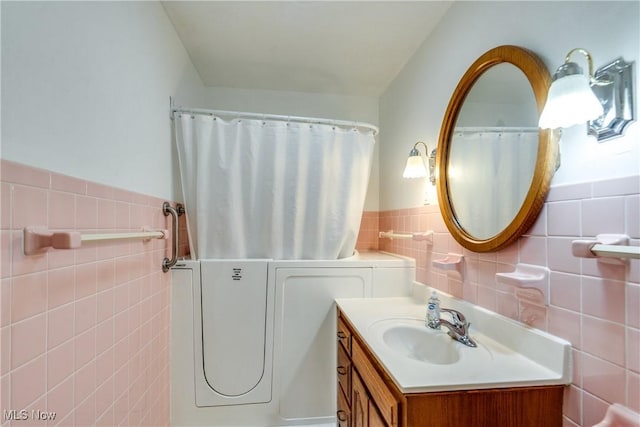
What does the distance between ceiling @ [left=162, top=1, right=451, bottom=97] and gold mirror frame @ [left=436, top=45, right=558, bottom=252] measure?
21.0 inches

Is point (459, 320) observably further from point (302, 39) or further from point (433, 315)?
point (302, 39)

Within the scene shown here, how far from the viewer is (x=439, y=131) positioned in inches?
61.2

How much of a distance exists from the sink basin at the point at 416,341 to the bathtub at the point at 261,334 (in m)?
0.49

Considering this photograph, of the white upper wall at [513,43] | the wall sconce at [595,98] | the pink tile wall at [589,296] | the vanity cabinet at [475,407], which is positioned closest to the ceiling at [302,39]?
the white upper wall at [513,43]

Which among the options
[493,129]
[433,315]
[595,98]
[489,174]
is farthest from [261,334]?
[595,98]

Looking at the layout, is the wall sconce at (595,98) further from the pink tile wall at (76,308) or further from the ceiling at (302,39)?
the pink tile wall at (76,308)

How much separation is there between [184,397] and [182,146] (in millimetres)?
1504

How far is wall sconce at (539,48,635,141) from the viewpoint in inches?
28.2

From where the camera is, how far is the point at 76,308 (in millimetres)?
895

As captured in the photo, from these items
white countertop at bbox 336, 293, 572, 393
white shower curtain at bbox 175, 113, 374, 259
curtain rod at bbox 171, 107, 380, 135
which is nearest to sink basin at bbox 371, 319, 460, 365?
white countertop at bbox 336, 293, 572, 393

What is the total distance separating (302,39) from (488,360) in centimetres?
190

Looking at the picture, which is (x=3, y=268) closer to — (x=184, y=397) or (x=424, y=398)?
(x=424, y=398)

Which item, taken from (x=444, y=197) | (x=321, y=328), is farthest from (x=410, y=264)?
(x=321, y=328)

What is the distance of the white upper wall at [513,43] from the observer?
73cm
